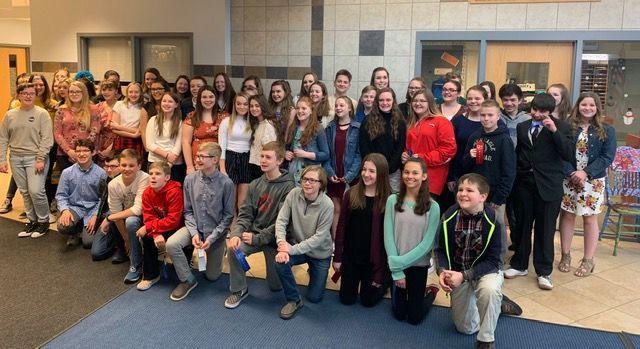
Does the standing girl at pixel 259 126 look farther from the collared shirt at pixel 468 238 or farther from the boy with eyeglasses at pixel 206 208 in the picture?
the collared shirt at pixel 468 238

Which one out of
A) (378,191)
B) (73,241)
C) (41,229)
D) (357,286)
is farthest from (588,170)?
(41,229)

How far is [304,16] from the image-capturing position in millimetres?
5887

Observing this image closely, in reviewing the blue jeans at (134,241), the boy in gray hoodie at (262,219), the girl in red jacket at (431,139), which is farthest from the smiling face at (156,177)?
the girl in red jacket at (431,139)

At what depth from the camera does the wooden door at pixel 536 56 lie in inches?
204

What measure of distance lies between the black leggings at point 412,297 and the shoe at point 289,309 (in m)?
0.62

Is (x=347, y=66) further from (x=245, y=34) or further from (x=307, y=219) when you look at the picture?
(x=307, y=219)

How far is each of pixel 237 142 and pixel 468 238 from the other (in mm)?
2066

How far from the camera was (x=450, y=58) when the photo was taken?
5516 mm

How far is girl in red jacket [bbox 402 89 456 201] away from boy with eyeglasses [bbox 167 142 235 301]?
1.36 metres

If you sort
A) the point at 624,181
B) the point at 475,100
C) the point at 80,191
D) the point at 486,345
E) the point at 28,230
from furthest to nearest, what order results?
the point at 28,230 < the point at 624,181 < the point at 80,191 < the point at 475,100 < the point at 486,345

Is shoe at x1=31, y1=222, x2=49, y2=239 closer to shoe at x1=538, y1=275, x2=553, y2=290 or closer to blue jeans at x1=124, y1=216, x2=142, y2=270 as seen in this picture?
blue jeans at x1=124, y1=216, x2=142, y2=270

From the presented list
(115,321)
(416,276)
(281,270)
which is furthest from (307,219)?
(115,321)

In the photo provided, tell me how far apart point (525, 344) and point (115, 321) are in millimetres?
2405

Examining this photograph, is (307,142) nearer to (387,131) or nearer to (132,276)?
(387,131)
